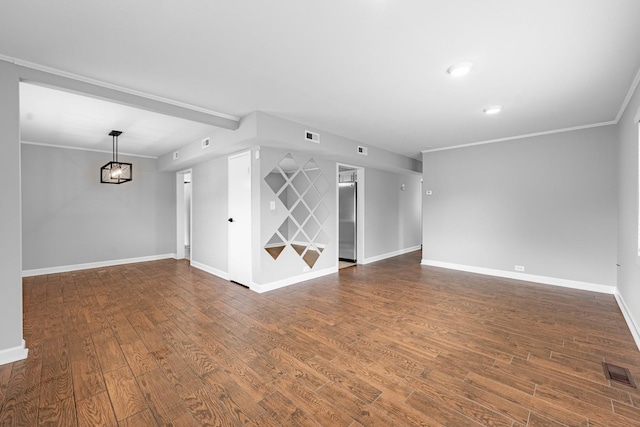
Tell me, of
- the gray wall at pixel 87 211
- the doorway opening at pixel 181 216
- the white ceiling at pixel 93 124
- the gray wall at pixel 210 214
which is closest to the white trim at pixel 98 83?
the white ceiling at pixel 93 124

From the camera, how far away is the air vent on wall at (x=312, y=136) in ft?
13.9

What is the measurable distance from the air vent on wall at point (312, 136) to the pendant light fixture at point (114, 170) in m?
3.05

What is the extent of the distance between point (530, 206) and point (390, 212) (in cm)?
294

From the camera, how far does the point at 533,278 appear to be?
4.75 m

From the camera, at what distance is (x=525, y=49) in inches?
87.0

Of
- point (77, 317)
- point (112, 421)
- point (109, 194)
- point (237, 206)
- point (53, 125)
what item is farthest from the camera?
point (109, 194)

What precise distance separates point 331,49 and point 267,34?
0.52 meters

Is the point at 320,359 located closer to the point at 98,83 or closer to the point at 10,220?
the point at 10,220

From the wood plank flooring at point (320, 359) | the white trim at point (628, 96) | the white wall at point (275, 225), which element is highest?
the white trim at point (628, 96)

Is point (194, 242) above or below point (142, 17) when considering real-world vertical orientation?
below

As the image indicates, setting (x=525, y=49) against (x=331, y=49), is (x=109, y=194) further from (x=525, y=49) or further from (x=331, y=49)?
(x=525, y=49)

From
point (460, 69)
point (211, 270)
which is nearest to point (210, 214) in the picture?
point (211, 270)

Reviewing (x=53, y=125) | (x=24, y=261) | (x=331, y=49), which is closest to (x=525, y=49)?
(x=331, y=49)

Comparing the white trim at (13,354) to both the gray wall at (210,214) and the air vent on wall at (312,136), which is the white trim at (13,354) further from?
the air vent on wall at (312,136)
